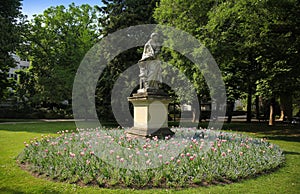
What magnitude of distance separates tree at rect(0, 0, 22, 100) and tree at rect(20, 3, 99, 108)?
1809mm

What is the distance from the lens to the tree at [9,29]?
76.9 feet

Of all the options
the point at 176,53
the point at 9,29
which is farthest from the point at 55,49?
the point at 176,53

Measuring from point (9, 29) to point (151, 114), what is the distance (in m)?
22.8

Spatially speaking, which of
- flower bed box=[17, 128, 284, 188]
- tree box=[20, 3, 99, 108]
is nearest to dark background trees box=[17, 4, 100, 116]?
tree box=[20, 3, 99, 108]

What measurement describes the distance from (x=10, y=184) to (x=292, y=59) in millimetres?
15001

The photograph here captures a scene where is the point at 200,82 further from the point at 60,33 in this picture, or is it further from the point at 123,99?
the point at 60,33

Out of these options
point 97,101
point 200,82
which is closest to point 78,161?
point 200,82

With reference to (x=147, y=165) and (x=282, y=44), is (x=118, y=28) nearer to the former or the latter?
(x=282, y=44)

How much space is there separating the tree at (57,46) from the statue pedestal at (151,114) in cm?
1966

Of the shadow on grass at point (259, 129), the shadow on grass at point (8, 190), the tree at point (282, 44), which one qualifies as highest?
the tree at point (282, 44)

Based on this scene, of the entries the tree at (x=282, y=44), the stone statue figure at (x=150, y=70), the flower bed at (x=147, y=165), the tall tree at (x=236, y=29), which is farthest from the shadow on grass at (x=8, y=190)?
the tree at (x=282, y=44)

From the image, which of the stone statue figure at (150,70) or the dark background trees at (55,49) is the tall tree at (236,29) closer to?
the stone statue figure at (150,70)

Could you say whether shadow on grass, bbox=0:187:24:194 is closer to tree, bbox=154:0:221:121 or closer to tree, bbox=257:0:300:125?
tree, bbox=154:0:221:121

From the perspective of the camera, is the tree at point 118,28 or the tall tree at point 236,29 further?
the tree at point 118,28
